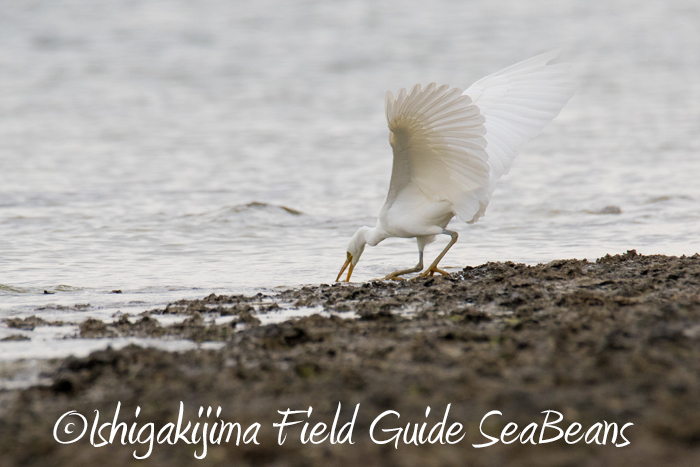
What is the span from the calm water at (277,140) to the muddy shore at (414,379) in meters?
1.67

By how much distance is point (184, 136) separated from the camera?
18531 mm

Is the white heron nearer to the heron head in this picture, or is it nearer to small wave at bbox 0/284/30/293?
the heron head

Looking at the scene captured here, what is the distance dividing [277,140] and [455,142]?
491 inches

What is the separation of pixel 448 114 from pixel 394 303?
141 centimetres

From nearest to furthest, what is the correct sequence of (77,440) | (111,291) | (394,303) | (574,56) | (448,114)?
1. (77,440)
2. (394,303)
3. (448,114)
4. (111,291)
5. (574,56)

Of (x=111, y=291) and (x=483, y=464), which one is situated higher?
(x=483, y=464)

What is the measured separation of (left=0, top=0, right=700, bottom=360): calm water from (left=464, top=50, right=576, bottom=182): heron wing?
1.43 meters

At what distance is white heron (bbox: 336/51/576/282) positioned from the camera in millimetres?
5398

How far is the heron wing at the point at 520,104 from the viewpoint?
6477 mm

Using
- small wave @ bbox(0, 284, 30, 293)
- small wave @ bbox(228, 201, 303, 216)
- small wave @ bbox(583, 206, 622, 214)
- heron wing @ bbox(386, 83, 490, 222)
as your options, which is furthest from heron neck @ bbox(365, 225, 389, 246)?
small wave @ bbox(583, 206, 622, 214)

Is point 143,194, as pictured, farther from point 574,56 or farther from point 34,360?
point 574,56

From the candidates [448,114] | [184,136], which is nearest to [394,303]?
[448,114]

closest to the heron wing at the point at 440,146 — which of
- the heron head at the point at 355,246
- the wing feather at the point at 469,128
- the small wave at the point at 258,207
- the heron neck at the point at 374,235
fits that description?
the wing feather at the point at 469,128

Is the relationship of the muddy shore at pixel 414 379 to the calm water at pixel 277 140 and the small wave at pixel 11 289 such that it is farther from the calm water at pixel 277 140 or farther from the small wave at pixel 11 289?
the small wave at pixel 11 289
